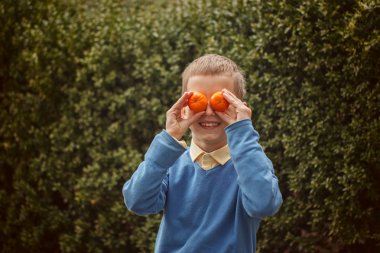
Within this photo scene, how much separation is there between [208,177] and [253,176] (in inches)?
14.6

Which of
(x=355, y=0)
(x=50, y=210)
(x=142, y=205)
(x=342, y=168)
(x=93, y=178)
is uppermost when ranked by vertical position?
(x=355, y=0)

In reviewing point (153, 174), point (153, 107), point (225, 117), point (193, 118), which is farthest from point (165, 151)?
point (153, 107)

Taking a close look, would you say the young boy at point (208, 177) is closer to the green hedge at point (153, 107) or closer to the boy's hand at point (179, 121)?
the boy's hand at point (179, 121)

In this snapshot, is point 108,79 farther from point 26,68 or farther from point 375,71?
point 375,71

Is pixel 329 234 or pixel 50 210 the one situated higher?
pixel 329 234

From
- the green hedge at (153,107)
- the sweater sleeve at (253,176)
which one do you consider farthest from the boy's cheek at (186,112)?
the green hedge at (153,107)

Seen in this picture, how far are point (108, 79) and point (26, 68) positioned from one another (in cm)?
109

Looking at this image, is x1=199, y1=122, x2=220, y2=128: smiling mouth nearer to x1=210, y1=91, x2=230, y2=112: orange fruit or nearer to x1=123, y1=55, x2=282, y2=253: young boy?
x1=123, y1=55, x2=282, y2=253: young boy

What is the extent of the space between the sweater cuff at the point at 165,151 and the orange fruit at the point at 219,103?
268 mm

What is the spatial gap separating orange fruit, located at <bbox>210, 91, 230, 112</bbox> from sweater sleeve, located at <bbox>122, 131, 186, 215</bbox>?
27 cm

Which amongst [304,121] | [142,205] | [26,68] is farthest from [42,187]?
[142,205]

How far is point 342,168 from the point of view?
14.2 feet

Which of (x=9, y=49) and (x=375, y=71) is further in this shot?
(x=9, y=49)

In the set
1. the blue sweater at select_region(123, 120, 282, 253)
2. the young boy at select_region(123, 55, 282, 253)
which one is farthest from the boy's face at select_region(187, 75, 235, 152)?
the blue sweater at select_region(123, 120, 282, 253)
